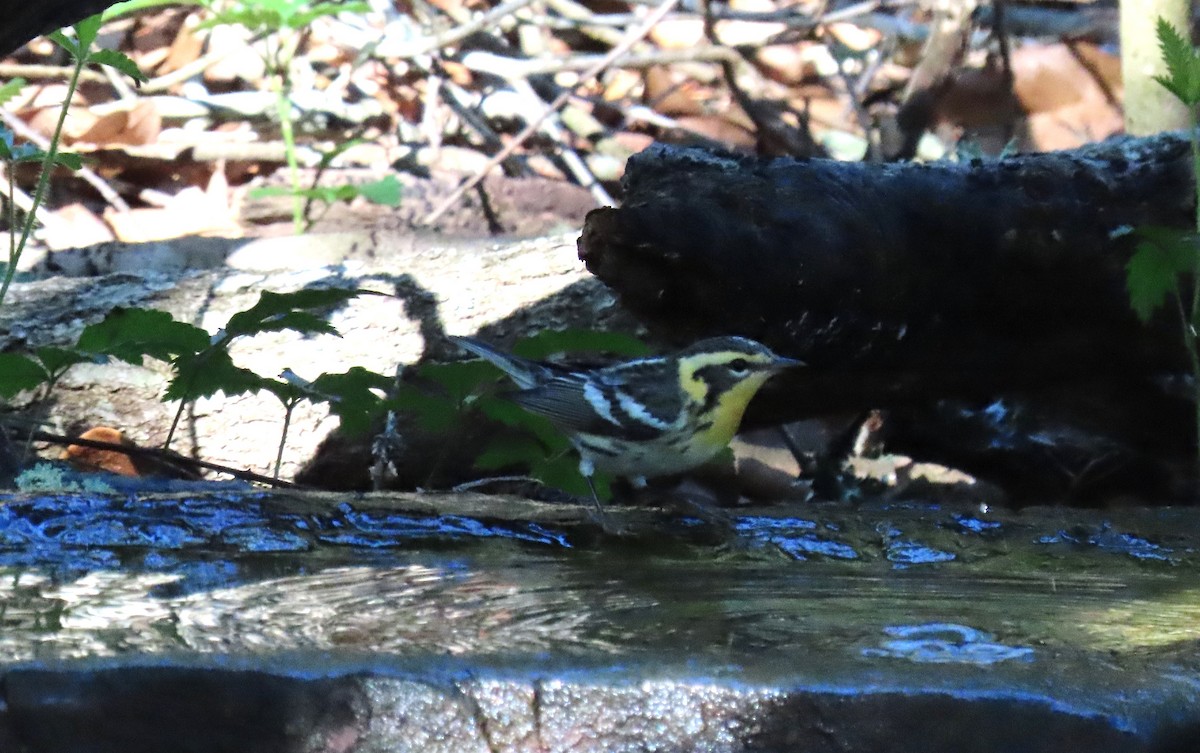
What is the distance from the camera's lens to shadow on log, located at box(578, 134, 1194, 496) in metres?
3.43

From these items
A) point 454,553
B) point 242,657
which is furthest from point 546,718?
point 454,553

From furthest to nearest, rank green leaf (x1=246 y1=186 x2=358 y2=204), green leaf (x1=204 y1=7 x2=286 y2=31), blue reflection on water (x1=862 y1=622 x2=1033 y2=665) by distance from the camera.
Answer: green leaf (x1=246 y1=186 x2=358 y2=204), green leaf (x1=204 y1=7 x2=286 y2=31), blue reflection on water (x1=862 y1=622 x2=1033 y2=665)

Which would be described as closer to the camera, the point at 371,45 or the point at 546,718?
A: the point at 546,718

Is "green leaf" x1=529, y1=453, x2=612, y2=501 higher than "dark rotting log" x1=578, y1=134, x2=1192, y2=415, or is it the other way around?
"dark rotting log" x1=578, y1=134, x2=1192, y2=415

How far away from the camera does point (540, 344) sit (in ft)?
11.6

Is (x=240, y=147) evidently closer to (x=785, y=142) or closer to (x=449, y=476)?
(x=785, y=142)

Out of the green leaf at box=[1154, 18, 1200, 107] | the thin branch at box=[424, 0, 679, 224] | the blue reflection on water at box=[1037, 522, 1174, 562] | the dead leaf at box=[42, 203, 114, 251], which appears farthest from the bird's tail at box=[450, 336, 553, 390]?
the dead leaf at box=[42, 203, 114, 251]

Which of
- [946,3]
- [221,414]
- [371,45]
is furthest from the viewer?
[371,45]

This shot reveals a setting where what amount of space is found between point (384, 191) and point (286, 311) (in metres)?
3.06

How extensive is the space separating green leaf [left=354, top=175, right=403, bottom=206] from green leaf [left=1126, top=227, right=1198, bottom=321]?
3773 millimetres

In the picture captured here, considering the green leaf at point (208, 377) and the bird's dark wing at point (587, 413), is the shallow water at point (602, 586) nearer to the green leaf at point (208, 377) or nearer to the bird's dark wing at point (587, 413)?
the bird's dark wing at point (587, 413)

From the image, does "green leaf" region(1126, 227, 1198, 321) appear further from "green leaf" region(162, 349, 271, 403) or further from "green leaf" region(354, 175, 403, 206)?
"green leaf" region(354, 175, 403, 206)

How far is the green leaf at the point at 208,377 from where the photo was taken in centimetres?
345

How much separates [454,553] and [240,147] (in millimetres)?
5118
